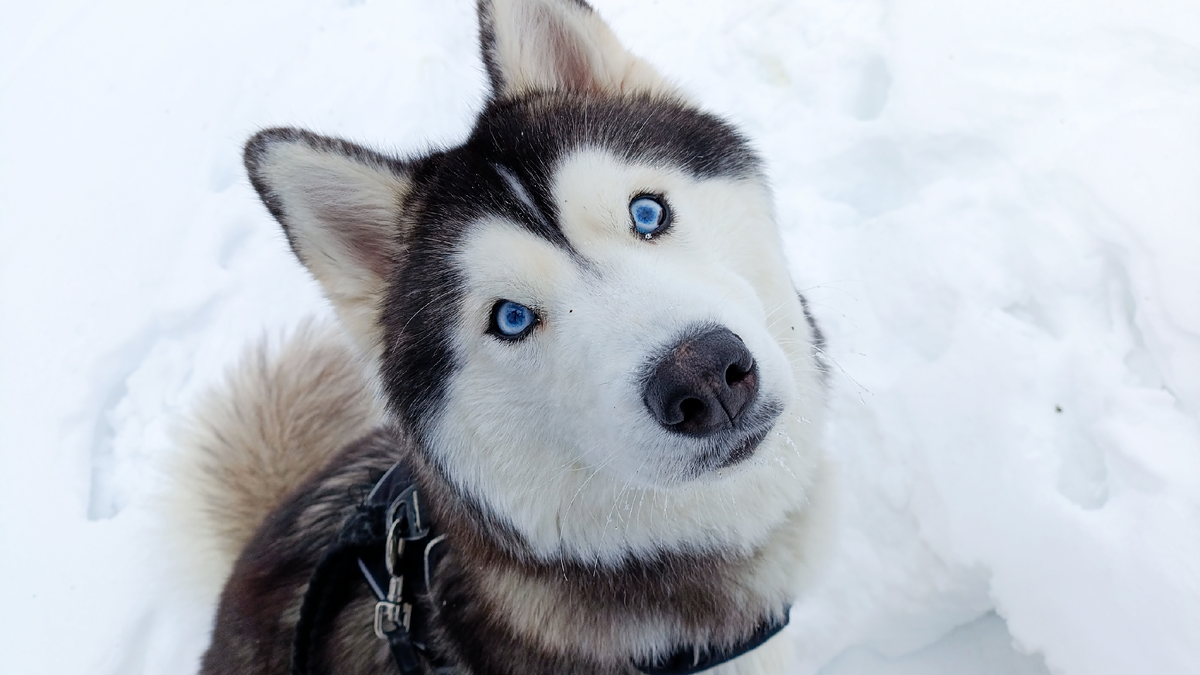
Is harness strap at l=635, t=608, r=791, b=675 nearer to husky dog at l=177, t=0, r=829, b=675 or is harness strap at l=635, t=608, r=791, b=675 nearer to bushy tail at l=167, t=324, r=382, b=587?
husky dog at l=177, t=0, r=829, b=675

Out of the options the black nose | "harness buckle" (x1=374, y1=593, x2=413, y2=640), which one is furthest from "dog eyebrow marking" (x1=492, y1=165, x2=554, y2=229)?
"harness buckle" (x1=374, y1=593, x2=413, y2=640)

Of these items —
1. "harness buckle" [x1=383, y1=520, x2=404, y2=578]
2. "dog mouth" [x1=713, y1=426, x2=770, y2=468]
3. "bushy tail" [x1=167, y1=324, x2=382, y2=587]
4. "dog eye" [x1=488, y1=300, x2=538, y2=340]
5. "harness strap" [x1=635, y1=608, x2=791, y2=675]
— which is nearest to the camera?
"dog mouth" [x1=713, y1=426, x2=770, y2=468]

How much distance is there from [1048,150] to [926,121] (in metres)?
0.45

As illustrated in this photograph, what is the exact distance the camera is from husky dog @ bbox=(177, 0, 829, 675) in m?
1.21

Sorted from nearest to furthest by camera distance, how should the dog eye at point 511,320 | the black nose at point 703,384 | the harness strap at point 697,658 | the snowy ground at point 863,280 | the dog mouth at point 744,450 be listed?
1. the black nose at point 703,384
2. the dog mouth at point 744,450
3. the dog eye at point 511,320
4. the harness strap at point 697,658
5. the snowy ground at point 863,280

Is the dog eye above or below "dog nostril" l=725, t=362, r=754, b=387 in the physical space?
above

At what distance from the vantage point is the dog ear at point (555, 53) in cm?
154

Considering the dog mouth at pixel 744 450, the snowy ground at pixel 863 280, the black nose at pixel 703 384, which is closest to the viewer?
the black nose at pixel 703 384

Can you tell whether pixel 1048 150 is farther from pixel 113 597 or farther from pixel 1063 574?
pixel 113 597

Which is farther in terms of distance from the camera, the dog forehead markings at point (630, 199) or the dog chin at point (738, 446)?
the dog forehead markings at point (630, 199)

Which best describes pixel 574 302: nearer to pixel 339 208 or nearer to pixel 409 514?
pixel 339 208

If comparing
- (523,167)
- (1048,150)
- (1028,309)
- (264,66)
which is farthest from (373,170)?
(264,66)

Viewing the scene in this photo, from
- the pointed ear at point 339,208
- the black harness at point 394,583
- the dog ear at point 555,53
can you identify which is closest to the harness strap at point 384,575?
the black harness at point 394,583

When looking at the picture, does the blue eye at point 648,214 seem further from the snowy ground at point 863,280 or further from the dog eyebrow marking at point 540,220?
the snowy ground at point 863,280
